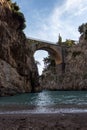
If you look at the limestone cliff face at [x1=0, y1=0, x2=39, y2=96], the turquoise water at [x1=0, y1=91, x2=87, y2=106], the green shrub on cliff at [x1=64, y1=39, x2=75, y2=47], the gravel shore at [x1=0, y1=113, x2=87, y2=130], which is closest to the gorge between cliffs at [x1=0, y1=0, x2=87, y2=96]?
the limestone cliff face at [x1=0, y1=0, x2=39, y2=96]

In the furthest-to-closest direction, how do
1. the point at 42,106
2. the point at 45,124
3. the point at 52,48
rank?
1. the point at 52,48
2. the point at 42,106
3. the point at 45,124

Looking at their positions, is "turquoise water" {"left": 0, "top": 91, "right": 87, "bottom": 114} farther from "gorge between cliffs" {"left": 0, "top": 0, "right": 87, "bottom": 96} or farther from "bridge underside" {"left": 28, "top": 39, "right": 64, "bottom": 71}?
"bridge underside" {"left": 28, "top": 39, "right": 64, "bottom": 71}

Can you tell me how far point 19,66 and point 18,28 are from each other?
11012 mm

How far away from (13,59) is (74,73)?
145 feet

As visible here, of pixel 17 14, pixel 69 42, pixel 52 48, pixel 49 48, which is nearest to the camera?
pixel 17 14

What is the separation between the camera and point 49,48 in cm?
11606

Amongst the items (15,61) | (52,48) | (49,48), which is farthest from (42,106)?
(52,48)

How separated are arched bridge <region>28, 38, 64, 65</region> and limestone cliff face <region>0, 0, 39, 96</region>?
107ft

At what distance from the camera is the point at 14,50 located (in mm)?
64000

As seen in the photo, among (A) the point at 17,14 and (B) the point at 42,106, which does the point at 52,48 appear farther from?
(B) the point at 42,106

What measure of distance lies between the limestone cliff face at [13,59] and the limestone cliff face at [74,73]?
2612cm

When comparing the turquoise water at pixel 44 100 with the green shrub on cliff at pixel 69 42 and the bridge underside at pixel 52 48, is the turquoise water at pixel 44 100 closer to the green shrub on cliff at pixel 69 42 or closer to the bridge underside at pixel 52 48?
the bridge underside at pixel 52 48

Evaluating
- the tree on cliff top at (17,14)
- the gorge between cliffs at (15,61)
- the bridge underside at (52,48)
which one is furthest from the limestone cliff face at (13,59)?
the bridge underside at (52,48)

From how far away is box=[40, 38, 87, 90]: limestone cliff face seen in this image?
318ft
